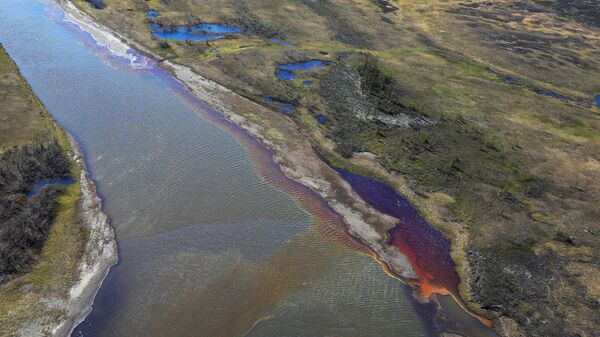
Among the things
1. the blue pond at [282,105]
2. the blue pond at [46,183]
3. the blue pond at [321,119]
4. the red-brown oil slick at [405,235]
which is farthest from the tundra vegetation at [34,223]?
the blue pond at [321,119]

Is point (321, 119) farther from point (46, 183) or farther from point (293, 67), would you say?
point (46, 183)

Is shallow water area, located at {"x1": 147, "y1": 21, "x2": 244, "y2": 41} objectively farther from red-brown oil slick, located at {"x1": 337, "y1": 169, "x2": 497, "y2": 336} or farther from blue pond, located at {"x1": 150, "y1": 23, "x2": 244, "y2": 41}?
red-brown oil slick, located at {"x1": 337, "y1": 169, "x2": 497, "y2": 336}

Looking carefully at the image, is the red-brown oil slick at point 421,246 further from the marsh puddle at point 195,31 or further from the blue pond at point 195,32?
the blue pond at point 195,32

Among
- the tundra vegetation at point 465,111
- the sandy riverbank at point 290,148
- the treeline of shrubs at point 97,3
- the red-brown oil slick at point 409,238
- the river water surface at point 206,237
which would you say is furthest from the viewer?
the treeline of shrubs at point 97,3


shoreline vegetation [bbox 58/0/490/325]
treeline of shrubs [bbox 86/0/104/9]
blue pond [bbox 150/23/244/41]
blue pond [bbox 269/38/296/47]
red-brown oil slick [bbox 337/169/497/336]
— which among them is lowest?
red-brown oil slick [bbox 337/169/497/336]

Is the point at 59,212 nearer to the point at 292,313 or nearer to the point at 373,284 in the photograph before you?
the point at 292,313

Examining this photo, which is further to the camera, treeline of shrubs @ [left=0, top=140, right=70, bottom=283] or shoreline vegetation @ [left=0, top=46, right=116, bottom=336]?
treeline of shrubs @ [left=0, top=140, right=70, bottom=283]

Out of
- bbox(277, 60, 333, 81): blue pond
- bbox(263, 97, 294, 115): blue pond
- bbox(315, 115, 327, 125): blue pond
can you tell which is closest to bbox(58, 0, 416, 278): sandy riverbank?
bbox(263, 97, 294, 115): blue pond

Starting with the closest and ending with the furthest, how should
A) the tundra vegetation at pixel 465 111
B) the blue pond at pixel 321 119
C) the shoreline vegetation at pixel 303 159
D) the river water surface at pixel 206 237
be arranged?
1. the river water surface at pixel 206 237
2. the tundra vegetation at pixel 465 111
3. the shoreline vegetation at pixel 303 159
4. the blue pond at pixel 321 119
